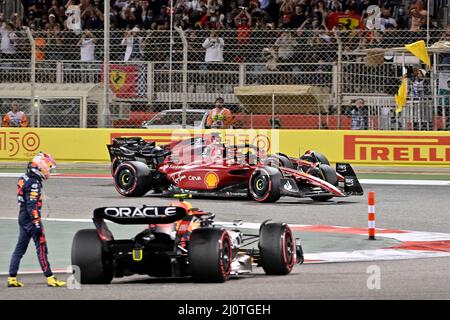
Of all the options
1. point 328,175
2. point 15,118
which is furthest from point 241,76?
point 328,175

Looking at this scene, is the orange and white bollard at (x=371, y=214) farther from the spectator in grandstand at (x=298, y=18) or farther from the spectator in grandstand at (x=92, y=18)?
the spectator in grandstand at (x=92, y=18)

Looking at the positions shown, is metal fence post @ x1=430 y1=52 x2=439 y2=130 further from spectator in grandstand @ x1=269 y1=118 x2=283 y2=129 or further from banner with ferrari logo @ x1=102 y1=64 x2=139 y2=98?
banner with ferrari logo @ x1=102 y1=64 x2=139 y2=98

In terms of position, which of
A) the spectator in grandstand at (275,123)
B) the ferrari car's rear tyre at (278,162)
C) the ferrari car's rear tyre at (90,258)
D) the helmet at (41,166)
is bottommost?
the ferrari car's rear tyre at (90,258)

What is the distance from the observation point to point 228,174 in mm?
19734

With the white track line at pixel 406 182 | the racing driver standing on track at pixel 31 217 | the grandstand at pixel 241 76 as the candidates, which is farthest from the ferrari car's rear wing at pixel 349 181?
the racing driver standing on track at pixel 31 217

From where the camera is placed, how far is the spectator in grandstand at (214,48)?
88.1ft

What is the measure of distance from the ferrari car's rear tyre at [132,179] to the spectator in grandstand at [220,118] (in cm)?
516

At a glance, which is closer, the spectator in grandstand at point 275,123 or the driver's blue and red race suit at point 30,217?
the driver's blue and red race suit at point 30,217

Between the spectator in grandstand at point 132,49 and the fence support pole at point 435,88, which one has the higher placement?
the spectator in grandstand at point 132,49

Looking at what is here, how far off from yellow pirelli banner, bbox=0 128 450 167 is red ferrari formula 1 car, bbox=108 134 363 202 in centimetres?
395

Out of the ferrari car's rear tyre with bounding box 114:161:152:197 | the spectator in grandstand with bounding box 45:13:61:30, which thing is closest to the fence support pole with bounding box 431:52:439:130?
the ferrari car's rear tyre with bounding box 114:161:152:197

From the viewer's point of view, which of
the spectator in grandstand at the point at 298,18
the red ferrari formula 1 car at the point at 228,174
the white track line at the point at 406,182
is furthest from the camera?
the spectator in grandstand at the point at 298,18

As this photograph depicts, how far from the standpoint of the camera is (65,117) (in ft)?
90.3
